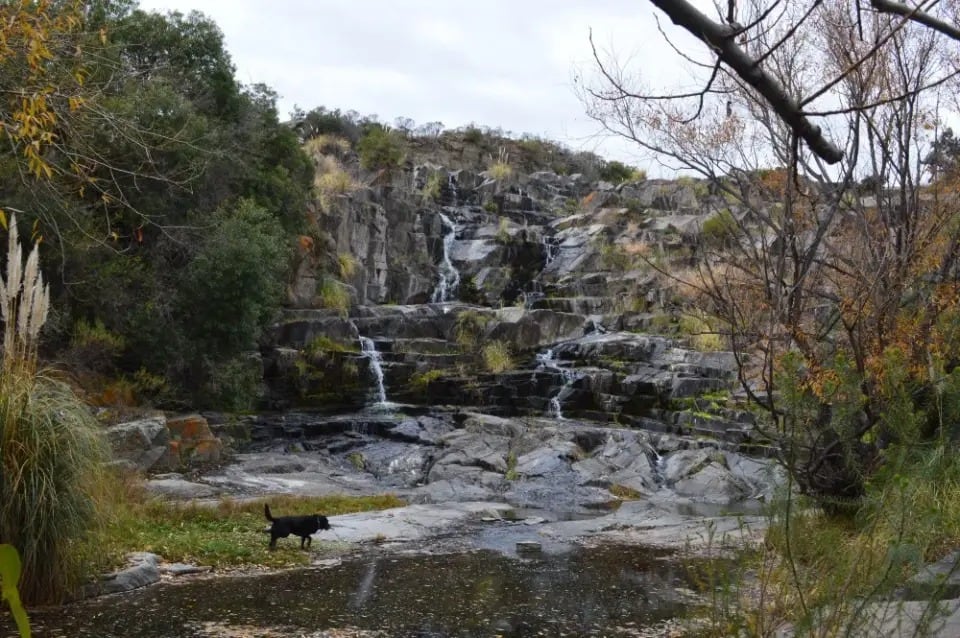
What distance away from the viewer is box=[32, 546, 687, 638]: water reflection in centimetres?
504

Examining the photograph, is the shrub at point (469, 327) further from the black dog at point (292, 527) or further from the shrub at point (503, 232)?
the black dog at point (292, 527)

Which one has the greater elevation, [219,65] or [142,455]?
[219,65]

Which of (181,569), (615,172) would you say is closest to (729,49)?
(181,569)

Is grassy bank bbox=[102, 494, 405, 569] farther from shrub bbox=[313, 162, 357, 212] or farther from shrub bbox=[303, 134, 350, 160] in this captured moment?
shrub bbox=[303, 134, 350, 160]

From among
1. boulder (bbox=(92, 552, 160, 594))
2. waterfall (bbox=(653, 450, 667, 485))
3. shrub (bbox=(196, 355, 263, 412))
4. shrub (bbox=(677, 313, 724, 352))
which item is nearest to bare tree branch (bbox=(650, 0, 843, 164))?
boulder (bbox=(92, 552, 160, 594))

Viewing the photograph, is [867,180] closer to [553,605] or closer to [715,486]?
[553,605]

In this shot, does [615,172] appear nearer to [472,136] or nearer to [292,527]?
[472,136]

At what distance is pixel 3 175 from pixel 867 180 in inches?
446

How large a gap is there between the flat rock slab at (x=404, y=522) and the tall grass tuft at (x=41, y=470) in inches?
126

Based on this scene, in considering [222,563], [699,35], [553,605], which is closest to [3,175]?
[222,563]

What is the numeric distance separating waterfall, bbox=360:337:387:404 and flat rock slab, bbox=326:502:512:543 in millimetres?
8065

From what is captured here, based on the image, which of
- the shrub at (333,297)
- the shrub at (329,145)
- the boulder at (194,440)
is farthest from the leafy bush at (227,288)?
the shrub at (329,145)

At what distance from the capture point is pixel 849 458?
6.23m

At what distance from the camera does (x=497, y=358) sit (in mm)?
19562
